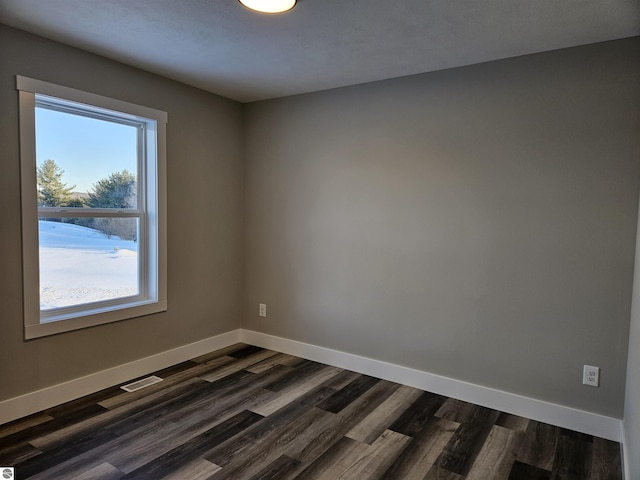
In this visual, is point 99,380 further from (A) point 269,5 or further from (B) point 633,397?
(B) point 633,397

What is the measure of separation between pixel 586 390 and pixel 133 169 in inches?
138

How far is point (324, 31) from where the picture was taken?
2404 mm

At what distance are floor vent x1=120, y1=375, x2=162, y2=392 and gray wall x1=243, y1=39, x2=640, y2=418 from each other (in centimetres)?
116

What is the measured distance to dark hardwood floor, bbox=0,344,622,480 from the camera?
2178mm

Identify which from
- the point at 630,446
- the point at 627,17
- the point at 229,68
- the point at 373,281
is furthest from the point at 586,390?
the point at 229,68

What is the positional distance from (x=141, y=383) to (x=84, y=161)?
1680 millimetres

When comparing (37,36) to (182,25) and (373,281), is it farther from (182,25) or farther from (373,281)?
(373,281)

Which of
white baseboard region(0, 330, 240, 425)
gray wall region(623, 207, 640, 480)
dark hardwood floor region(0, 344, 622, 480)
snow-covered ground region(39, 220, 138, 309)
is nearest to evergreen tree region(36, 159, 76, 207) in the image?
snow-covered ground region(39, 220, 138, 309)

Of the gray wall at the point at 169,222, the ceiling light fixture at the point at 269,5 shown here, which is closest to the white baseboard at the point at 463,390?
the gray wall at the point at 169,222

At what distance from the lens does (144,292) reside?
3.42 m

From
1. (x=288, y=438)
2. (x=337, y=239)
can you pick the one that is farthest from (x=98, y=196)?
(x=288, y=438)

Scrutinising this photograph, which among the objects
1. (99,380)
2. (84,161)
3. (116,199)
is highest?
(84,161)

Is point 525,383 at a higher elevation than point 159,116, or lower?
lower

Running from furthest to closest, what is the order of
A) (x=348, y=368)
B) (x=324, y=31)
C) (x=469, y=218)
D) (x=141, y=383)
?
1. (x=348, y=368)
2. (x=141, y=383)
3. (x=469, y=218)
4. (x=324, y=31)
